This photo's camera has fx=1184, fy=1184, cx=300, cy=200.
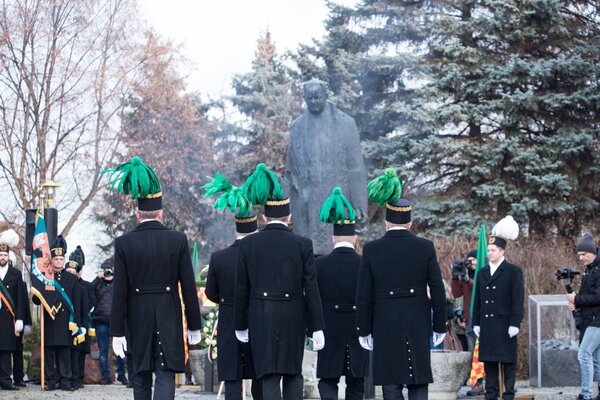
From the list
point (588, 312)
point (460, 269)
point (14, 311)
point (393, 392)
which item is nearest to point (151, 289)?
point (393, 392)

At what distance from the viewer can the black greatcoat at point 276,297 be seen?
9359 mm

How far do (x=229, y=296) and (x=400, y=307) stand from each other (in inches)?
74.3

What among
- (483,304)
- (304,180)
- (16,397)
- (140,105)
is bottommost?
(16,397)

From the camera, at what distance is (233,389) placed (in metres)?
10.4

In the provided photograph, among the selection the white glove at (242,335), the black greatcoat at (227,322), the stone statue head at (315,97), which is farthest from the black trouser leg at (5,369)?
the white glove at (242,335)

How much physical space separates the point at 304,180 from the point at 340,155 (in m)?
0.56

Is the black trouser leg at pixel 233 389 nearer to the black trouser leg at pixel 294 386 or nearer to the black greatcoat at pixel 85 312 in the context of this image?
the black trouser leg at pixel 294 386

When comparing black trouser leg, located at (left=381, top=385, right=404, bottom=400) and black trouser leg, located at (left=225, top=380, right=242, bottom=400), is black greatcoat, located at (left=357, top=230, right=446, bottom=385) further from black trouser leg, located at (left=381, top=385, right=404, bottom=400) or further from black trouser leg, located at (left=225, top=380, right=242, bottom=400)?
black trouser leg, located at (left=225, top=380, right=242, bottom=400)

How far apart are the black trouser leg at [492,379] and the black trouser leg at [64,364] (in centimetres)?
673

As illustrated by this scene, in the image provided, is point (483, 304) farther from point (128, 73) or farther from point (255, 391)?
point (128, 73)

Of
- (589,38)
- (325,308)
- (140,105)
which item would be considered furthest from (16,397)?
(140,105)

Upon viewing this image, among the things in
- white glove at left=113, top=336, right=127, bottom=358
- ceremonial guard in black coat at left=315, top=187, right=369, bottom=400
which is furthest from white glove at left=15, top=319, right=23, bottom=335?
→ white glove at left=113, top=336, right=127, bottom=358

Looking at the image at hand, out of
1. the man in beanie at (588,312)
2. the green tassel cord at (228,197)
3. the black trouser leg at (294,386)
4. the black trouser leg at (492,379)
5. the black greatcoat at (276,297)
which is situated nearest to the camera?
the black greatcoat at (276,297)

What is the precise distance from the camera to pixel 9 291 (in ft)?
57.4
